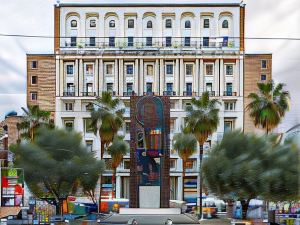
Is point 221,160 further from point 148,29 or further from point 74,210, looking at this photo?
point 148,29

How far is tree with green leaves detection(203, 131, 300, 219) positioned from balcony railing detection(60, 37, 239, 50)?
769 inches

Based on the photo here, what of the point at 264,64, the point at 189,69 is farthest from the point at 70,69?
the point at 264,64

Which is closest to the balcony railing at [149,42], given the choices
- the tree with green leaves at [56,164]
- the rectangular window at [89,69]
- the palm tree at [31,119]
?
the rectangular window at [89,69]

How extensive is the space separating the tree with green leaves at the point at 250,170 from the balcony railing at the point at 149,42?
769 inches

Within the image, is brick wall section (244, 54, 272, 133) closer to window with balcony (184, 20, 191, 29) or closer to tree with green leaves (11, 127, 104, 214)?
window with balcony (184, 20, 191, 29)

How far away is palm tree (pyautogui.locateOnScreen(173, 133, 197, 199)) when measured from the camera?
38.9 metres

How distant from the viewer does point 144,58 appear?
148ft

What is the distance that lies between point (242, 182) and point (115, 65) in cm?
2193

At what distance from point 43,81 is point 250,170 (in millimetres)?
23712

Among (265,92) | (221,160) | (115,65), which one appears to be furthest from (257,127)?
(115,65)

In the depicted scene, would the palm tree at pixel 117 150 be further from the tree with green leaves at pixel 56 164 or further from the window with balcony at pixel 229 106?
the window with balcony at pixel 229 106

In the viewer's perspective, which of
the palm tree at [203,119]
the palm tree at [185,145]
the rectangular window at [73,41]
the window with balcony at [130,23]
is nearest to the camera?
the palm tree at [203,119]

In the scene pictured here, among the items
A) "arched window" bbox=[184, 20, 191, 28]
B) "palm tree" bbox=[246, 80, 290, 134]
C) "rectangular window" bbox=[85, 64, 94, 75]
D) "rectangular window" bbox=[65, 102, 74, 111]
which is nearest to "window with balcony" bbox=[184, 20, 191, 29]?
"arched window" bbox=[184, 20, 191, 28]

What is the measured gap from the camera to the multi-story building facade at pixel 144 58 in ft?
146
